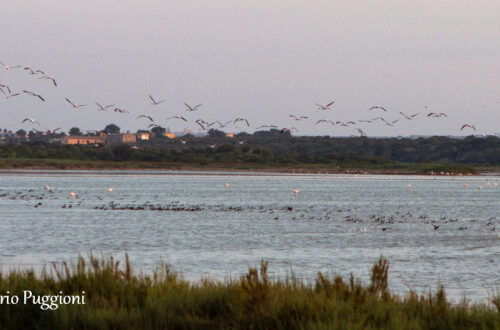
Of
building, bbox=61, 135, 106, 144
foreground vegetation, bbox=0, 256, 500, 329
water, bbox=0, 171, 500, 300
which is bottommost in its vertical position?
water, bbox=0, 171, 500, 300

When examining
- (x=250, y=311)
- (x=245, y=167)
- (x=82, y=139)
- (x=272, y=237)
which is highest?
(x=82, y=139)

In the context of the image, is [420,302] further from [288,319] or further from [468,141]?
[468,141]

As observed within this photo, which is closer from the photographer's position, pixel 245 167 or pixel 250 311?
pixel 250 311

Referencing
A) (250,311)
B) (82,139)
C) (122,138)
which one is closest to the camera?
(250,311)

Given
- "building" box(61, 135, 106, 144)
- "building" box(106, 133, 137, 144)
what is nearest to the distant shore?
"building" box(61, 135, 106, 144)

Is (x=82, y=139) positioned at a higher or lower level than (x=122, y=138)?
lower

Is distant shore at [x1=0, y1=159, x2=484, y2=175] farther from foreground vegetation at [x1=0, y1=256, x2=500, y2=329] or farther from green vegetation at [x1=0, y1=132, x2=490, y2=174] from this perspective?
foreground vegetation at [x1=0, y1=256, x2=500, y2=329]

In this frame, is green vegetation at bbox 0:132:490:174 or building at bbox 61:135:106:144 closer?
green vegetation at bbox 0:132:490:174

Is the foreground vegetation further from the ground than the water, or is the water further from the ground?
the foreground vegetation

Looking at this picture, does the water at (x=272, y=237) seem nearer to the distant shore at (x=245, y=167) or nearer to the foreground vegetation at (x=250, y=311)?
the foreground vegetation at (x=250, y=311)

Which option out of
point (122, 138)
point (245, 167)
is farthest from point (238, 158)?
point (122, 138)

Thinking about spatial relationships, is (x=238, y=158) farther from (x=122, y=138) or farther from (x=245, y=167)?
(x=122, y=138)

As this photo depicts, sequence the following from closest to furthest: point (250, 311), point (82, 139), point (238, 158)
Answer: point (250, 311), point (238, 158), point (82, 139)

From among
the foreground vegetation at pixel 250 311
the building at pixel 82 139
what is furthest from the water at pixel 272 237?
the building at pixel 82 139
